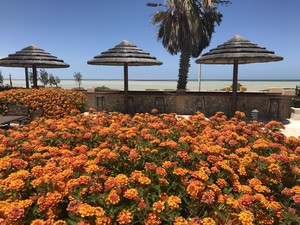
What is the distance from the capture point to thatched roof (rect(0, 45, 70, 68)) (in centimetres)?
1084

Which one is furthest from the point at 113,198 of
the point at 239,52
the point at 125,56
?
the point at 239,52

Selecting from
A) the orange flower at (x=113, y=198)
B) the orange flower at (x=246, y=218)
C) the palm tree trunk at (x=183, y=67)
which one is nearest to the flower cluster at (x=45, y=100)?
the orange flower at (x=113, y=198)

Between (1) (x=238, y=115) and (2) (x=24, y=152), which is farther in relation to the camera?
(1) (x=238, y=115)

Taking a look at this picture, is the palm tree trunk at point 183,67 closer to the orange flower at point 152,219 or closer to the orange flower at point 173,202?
the orange flower at point 173,202

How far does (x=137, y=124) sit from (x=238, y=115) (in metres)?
2.09

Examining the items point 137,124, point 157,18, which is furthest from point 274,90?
point 137,124

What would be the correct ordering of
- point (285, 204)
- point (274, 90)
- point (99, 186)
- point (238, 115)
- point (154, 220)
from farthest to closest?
1. point (274, 90)
2. point (238, 115)
3. point (285, 204)
4. point (99, 186)
5. point (154, 220)

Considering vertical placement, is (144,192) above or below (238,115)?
below

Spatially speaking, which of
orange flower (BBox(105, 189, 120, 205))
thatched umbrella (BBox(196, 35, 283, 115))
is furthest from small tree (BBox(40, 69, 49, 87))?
orange flower (BBox(105, 189, 120, 205))

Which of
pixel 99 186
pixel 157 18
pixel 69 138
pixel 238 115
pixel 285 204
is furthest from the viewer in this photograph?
pixel 157 18

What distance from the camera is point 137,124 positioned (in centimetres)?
397

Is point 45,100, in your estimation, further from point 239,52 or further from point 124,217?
point 239,52

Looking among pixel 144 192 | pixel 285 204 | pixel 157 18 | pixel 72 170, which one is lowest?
pixel 285 204

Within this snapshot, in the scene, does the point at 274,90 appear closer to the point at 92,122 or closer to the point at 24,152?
the point at 92,122
